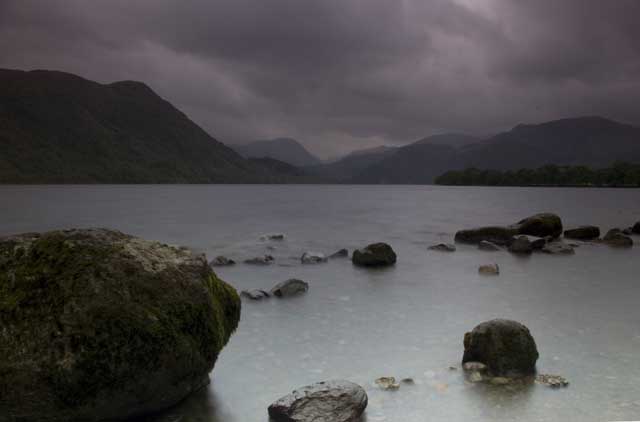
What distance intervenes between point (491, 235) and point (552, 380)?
839 inches

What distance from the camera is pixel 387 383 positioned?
289 inches

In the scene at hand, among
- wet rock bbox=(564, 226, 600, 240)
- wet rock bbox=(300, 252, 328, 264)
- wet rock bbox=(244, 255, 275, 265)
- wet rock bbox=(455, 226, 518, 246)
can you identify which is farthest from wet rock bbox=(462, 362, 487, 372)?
wet rock bbox=(564, 226, 600, 240)

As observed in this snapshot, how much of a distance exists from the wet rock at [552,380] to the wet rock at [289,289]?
25.5 ft

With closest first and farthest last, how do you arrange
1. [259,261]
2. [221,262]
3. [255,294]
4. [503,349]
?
1. [503,349]
2. [255,294]
3. [221,262]
4. [259,261]

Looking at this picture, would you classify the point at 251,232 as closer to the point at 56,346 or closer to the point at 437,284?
the point at 437,284

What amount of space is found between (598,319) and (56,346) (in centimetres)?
1191

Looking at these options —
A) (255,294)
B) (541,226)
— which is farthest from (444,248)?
(255,294)

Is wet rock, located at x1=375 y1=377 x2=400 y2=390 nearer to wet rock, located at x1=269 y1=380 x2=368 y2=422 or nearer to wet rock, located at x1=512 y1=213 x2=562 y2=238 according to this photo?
wet rock, located at x1=269 y1=380 x2=368 y2=422

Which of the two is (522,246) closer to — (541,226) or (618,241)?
(541,226)

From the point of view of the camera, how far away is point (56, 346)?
5.53 meters

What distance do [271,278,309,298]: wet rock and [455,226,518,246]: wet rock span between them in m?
16.6

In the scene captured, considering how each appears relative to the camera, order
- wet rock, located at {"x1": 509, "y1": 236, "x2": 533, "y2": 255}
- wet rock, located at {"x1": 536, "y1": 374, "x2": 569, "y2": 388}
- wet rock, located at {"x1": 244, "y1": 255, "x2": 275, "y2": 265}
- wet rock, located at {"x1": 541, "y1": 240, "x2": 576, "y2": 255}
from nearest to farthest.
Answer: wet rock, located at {"x1": 536, "y1": 374, "x2": 569, "y2": 388} < wet rock, located at {"x1": 244, "y1": 255, "x2": 275, "y2": 265} < wet rock, located at {"x1": 541, "y1": 240, "x2": 576, "y2": 255} < wet rock, located at {"x1": 509, "y1": 236, "x2": 533, "y2": 255}

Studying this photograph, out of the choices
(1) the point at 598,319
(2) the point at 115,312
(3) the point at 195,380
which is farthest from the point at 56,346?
(1) the point at 598,319

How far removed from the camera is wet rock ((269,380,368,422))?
235 inches
